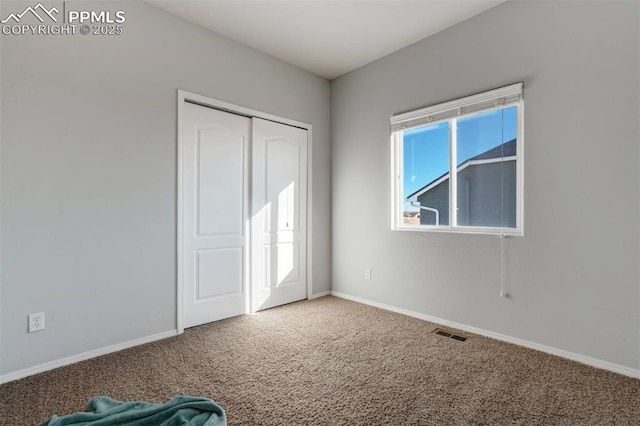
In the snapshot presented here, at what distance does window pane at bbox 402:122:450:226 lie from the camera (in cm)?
308

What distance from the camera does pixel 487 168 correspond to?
2.78 meters

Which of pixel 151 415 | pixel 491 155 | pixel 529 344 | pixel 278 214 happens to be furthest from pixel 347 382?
pixel 491 155

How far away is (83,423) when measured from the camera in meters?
1.10

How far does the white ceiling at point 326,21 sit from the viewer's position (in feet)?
8.60

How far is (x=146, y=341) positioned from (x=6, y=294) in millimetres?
978

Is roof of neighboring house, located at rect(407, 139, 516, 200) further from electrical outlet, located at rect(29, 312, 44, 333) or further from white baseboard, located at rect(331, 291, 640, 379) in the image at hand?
electrical outlet, located at rect(29, 312, 44, 333)

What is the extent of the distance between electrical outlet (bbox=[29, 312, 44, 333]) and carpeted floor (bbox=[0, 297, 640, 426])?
312 mm

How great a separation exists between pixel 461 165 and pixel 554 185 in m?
0.78

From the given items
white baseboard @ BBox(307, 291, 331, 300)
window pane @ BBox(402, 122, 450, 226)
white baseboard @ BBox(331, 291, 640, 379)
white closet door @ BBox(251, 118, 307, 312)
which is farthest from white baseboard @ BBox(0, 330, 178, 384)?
window pane @ BBox(402, 122, 450, 226)

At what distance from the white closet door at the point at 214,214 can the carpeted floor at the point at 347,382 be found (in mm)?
438

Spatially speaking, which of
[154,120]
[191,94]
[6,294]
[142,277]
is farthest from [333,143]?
[6,294]

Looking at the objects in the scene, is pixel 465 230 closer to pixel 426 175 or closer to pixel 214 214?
pixel 426 175

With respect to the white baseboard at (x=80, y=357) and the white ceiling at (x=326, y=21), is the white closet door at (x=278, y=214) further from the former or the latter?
the white baseboard at (x=80, y=357)

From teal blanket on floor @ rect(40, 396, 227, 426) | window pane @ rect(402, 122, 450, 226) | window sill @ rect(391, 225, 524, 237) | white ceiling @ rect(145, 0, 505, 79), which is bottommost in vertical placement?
teal blanket on floor @ rect(40, 396, 227, 426)
